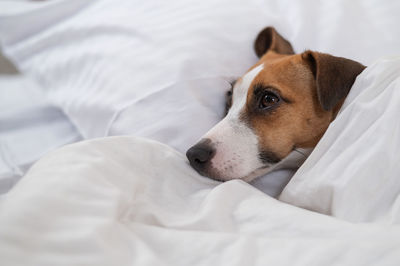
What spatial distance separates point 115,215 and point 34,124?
133cm

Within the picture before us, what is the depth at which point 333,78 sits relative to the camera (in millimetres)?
1281

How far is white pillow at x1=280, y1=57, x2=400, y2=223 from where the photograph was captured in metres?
0.92

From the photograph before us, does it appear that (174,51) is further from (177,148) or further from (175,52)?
(177,148)

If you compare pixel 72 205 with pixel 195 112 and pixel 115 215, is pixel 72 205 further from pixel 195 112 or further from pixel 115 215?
pixel 195 112

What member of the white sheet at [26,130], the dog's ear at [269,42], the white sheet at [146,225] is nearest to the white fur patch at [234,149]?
the white sheet at [146,225]

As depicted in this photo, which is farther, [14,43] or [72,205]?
[14,43]

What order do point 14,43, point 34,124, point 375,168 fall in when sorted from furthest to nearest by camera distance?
point 14,43 → point 34,124 → point 375,168

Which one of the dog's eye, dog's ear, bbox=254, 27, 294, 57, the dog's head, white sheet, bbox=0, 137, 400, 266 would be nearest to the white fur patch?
the dog's head

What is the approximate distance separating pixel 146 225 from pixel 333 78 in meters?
0.85

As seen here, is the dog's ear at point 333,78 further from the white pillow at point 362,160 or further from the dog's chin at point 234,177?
the dog's chin at point 234,177

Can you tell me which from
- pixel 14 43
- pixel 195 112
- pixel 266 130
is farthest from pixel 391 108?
pixel 14 43

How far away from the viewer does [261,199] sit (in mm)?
984

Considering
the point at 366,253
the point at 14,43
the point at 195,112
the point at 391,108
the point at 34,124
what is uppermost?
the point at 391,108

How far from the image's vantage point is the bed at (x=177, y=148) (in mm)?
740
